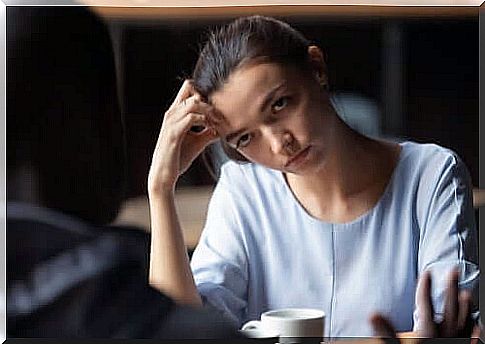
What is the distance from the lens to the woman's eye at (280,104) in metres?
1.73

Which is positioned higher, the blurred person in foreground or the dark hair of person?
the dark hair of person

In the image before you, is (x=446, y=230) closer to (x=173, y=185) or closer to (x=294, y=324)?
(x=294, y=324)

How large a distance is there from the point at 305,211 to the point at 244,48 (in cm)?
31

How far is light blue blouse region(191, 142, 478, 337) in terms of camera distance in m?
1.75

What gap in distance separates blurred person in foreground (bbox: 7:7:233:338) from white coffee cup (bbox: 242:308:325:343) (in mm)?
73

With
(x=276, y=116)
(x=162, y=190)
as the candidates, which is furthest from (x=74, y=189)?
(x=276, y=116)

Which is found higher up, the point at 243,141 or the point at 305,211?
the point at 243,141

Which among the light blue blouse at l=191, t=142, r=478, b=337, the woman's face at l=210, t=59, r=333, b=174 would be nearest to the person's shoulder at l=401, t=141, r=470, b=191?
the light blue blouse at l=191, t=142, r=478, b=337

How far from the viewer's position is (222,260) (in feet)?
5.76

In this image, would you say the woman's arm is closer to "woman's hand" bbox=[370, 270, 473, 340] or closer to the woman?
the woman

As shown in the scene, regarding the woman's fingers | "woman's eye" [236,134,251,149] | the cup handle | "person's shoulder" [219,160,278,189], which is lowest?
the cup handle

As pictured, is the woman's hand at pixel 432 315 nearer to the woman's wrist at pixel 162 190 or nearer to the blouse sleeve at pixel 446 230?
the blouse sleeve at pixel 446 230

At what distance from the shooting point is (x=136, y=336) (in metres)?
1.77

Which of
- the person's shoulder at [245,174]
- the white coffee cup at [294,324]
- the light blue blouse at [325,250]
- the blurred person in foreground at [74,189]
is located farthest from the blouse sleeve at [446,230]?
the blurred person in foreground at [74,189]
